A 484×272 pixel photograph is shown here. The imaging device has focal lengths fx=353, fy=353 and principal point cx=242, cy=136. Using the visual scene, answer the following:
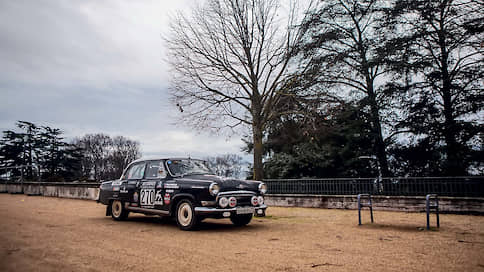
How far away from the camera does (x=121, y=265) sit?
4.91 m

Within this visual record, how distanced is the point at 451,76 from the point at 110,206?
1960 centimetres

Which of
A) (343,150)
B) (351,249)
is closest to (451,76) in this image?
(343,150)

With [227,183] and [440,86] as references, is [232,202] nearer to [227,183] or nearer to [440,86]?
[227,183]

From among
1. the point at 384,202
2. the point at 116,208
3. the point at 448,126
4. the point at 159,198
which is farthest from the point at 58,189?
the point at 448,126

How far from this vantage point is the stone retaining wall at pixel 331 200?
11.9 metres

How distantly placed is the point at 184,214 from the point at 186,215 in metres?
0.06

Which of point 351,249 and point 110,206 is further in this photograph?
point 110,206

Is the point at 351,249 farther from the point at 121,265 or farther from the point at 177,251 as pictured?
the point at 121,265

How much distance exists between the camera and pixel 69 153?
62875 millimetres

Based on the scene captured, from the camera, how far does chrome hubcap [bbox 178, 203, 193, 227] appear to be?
334 inches

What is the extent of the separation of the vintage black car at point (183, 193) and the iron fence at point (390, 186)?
7.37m

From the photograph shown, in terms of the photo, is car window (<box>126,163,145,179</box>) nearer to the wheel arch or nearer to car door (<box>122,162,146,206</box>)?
car door (<box>122,162,146,206</box>)

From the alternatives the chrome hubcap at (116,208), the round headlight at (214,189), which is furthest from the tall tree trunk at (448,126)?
the chrome hubcap at (116,208)

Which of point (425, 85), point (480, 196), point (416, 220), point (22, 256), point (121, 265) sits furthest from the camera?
point (425, 85)
